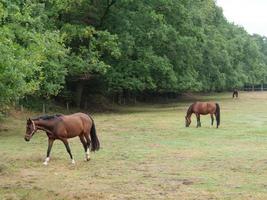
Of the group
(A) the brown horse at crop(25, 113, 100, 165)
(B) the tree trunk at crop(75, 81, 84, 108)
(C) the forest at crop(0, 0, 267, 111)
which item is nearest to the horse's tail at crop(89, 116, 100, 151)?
(A) the brown horse at crop(25, 113, 100, 165)

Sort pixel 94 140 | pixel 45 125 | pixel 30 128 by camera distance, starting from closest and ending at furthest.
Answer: pixel 30 128, pixel 45 125, pixel 94 140

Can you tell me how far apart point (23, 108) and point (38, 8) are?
28.9 ft

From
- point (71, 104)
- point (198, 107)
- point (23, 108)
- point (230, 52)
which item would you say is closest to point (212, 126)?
point (198, 107)

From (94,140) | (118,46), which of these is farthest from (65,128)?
(118,46)

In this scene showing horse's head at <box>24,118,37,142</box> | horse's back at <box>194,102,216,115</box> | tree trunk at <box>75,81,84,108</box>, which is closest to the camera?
horse's head at <box>24,118,37,142</box>

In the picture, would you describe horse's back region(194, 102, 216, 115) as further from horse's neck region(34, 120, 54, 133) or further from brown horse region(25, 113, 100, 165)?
horse's neck region(34, 120, 54, 133)

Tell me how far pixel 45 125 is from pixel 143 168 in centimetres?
322

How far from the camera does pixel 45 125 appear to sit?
14930 millimetres

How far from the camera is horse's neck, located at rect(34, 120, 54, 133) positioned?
14.8 metres

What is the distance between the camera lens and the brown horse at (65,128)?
14.8 meters

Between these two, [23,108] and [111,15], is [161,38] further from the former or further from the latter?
[23,108]

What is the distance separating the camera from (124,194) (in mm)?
10852

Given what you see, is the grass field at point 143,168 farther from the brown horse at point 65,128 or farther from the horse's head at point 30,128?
the horse's head at point 30,128

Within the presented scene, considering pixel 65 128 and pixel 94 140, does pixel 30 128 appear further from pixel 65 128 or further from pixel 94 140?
pixel 94 140
